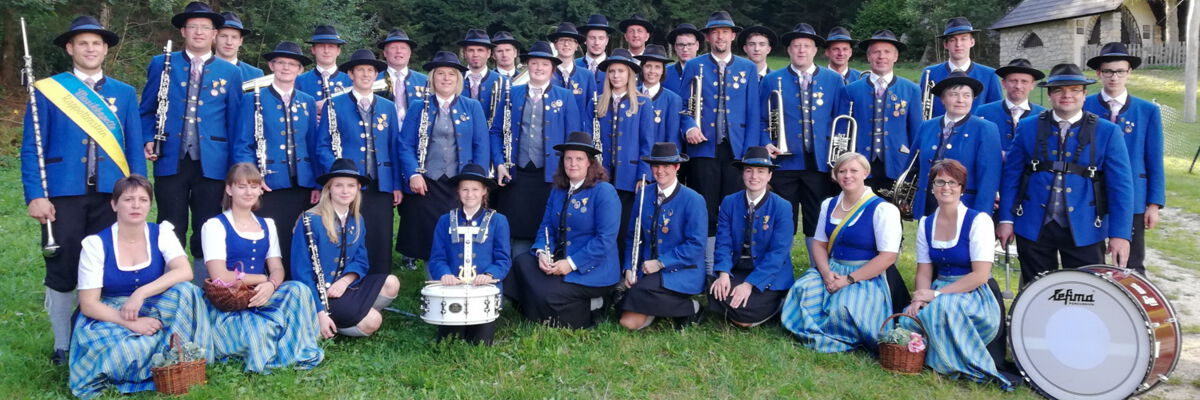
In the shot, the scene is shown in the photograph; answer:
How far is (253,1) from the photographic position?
1691cm

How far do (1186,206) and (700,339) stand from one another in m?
8.85

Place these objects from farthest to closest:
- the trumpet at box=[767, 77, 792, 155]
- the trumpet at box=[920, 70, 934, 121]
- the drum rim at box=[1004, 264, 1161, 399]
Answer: the trumpet at box=[920, 70, 934, 121] < the trumpet at box=[767, 77, 792, 155] < the drum rim at box=[1004, 264, 1161, 399]

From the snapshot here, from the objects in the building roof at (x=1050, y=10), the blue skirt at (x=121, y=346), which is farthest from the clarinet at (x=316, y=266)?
the building roof at (x=1050, y=10)

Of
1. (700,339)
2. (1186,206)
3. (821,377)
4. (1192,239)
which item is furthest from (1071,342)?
(1186,206)

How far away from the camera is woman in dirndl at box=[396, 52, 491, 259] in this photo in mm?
6645

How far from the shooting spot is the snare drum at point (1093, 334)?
4.41m

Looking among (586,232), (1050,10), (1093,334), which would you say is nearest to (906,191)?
(1093,334)

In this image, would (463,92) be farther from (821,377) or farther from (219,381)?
(821,377)

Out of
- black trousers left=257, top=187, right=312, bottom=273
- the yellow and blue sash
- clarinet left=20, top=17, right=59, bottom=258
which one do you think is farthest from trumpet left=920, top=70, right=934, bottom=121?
clarinet left=20, top=17, right=59, bottom=258

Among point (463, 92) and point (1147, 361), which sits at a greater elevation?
point (463, 92)

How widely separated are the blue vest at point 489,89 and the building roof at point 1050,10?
2758 cm

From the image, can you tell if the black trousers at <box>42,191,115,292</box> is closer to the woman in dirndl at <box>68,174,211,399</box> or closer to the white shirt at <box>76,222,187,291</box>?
the white shirt at <box>76,222,187,291</box>

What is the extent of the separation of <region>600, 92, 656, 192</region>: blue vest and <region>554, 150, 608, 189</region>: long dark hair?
0.51 meters

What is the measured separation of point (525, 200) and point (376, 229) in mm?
1228
